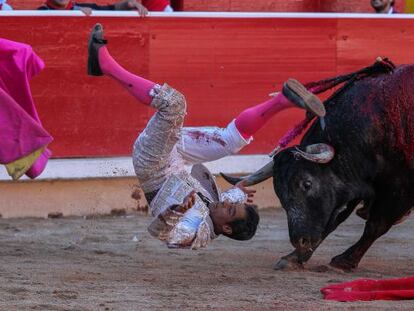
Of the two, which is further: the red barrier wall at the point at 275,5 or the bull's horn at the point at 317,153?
the red barrier wall at the point at 275,5

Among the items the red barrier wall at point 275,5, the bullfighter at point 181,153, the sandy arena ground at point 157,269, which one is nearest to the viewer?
the sandy arena ground at point 157,269

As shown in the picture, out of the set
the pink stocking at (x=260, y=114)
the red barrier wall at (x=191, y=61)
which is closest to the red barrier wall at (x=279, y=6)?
the red barrier wall at (x=191, y=61)

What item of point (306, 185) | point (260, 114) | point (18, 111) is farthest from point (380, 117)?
point (18, 111)

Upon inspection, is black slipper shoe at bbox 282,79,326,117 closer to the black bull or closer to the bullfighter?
the bullfighter

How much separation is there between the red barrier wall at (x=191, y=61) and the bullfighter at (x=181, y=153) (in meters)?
2.22

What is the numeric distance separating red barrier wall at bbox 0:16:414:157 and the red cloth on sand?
118 inches

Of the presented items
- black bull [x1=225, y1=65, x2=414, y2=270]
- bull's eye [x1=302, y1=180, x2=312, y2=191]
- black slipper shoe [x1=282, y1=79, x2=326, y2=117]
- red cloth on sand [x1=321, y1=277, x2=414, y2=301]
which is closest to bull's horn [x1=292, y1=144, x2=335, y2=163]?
black bull [x1=225, y1=65, x2=414, y2=270]

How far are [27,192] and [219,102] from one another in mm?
1461

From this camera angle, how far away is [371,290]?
5.09m

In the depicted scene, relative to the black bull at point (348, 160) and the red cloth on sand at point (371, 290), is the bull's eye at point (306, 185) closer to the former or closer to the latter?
the black bull at point (348, 160)

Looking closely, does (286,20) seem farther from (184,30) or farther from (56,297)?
(56,297)

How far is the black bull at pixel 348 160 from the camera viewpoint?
18.3 ft

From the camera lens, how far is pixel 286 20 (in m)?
8.20

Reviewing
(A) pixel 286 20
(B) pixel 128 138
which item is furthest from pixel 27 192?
(A) pixel 286 20
